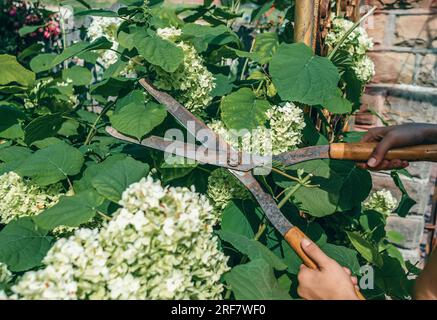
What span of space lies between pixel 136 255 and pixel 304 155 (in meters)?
0.56

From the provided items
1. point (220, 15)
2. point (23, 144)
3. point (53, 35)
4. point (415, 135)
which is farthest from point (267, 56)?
point (53, 35)

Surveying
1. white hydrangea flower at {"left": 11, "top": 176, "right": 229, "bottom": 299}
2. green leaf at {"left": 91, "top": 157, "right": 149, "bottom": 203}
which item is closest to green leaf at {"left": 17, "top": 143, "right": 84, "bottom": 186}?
green leaf at {"left": 91, "top": 157, "right": 149, "bottom": 203}

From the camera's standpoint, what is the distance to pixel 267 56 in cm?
192

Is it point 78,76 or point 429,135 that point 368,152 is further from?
point 78,76

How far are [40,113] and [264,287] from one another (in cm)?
131

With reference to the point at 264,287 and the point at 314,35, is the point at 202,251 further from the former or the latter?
the point at 314,35

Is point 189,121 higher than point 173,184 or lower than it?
higher

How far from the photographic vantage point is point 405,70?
2.35m

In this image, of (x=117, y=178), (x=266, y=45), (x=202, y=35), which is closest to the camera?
(x=117, y=178)

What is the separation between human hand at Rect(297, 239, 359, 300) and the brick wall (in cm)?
152

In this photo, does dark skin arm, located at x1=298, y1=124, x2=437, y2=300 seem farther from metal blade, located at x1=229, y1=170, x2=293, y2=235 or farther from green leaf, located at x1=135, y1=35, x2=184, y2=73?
green leaf, located at x1=135, y1=35, x2=184, y2=73

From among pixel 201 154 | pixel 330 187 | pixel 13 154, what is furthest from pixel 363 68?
pixel 13 154

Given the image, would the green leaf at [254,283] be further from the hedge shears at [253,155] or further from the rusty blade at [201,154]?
the rusty blade at [201,154]

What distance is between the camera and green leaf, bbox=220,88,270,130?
154 cm
